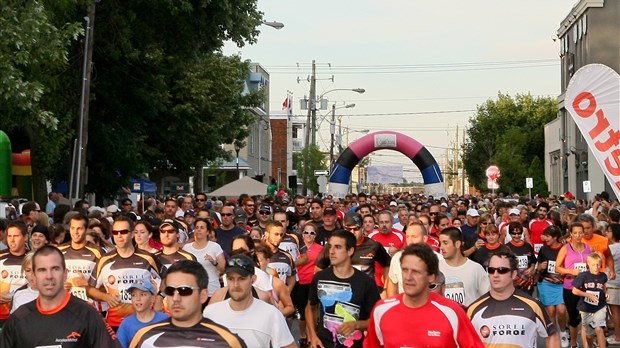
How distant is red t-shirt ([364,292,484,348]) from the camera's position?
6.77m

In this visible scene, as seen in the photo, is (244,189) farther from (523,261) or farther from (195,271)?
(195,271)

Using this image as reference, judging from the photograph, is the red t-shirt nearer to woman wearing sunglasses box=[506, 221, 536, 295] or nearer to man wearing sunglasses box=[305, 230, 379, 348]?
man wearing sunglasses box=[305, 230, 379, 348]

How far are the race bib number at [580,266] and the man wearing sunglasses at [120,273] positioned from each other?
5578 millimetres

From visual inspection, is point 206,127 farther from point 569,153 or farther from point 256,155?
point 256,155

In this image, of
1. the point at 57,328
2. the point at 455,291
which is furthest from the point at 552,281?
the point at 57,328

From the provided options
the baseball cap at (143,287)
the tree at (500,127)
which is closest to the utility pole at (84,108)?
the baseball cap at (143,287)

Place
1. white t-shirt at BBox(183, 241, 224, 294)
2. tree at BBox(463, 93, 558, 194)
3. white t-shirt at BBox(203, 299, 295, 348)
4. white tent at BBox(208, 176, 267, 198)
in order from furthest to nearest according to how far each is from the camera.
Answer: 1. tree at BBox(463, 93, 558, 194)
2. white tent at BBox(208, 176, 267, 198)
3. white t-shirt at BBox(183, 241, 224, 294)
4. white t-shirt at BBox(203, 299, 295, 348)

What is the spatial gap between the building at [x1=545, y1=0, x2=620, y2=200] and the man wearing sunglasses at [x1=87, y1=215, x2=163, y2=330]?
160 feet

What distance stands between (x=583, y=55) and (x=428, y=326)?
6032cm

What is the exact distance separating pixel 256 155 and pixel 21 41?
85298mm

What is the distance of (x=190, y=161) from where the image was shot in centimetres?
4828

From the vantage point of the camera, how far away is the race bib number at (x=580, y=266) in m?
14.5

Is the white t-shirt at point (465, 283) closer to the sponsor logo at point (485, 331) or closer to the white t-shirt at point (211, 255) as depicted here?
the sponsor logo at point (485, 331)

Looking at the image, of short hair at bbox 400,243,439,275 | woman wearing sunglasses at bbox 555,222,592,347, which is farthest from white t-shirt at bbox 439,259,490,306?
woman wearing sunglasses at bbox 555,222,592,347
